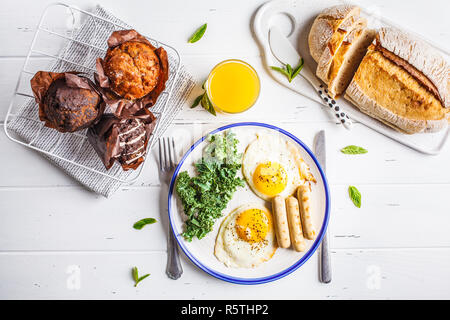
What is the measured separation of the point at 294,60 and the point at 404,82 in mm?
752

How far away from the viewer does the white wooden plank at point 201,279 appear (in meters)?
2.64

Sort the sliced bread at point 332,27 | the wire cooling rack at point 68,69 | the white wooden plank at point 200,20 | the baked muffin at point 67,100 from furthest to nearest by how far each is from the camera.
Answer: the white wooden plank at point 200,20, the wire cooling rack at point 68,69, the sliced bread at point 332,27, the baked muffin at point 67,100

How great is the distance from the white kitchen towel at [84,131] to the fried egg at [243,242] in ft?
2.64

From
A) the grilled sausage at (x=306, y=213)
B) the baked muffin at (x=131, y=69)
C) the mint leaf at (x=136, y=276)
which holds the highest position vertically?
the baked muffin at (x=131, y=69)

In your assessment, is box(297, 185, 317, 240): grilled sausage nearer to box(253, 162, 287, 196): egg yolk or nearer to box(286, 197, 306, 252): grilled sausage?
box(286, 197, 306, 252): grilled sausage

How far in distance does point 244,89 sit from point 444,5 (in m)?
1.63

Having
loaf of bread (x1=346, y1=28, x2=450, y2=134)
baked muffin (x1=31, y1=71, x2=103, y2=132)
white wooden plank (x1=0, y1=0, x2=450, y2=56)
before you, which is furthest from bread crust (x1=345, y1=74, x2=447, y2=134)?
baked muffin (x1=31, y1=71, x2=103, y2=132)

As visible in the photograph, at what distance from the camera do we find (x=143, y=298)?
8.74ft

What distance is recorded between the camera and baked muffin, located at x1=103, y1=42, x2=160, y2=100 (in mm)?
2008

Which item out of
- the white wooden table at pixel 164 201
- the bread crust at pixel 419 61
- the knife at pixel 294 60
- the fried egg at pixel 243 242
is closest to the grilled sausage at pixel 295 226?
the fried egg at pixel 243 242

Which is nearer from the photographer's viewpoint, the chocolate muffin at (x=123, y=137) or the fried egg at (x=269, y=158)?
the chocolate muffin at (x=123, y=137)

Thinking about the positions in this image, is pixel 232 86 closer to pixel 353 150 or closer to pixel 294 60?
pixel 294 60

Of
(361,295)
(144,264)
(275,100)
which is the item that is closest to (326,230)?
(361,295)

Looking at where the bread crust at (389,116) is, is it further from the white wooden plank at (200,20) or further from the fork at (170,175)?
the fork at (170,175)
